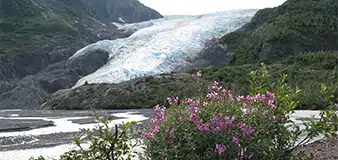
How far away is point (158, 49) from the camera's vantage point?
1368 inches

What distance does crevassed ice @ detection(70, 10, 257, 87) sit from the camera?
99.9ft

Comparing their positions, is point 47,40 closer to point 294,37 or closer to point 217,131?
point 294,37

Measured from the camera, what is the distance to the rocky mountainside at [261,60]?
18.6 meters

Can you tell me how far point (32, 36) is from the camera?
50594mm

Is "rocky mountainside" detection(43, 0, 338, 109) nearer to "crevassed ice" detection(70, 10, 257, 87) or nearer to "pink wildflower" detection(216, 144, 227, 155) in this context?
"crevassed ice" detection(70, 10, 257, 87)

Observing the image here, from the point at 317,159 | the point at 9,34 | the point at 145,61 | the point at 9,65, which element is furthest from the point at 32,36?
the point at 317,159

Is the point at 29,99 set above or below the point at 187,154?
below

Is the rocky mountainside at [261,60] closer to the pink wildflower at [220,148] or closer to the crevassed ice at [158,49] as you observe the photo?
the crevassed ice at [158,49]

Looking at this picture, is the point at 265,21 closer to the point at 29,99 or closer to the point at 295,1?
the point at 295,1

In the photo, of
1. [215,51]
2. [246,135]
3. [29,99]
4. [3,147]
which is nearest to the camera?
[246,135]

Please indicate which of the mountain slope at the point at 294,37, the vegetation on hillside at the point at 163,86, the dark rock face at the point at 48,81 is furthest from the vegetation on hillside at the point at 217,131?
the mountain slope at the point at 294,37

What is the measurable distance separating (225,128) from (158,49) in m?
31.8

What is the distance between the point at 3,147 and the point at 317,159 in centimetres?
464

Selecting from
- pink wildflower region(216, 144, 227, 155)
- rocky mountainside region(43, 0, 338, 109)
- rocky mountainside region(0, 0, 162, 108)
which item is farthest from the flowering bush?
rocky mountainside region(0, 0, 162, 108)
